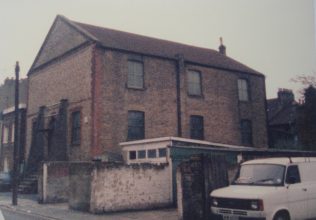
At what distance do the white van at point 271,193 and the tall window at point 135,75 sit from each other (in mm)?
12944

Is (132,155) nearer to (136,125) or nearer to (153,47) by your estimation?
(136,125)

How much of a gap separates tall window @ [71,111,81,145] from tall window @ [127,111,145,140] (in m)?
3.11

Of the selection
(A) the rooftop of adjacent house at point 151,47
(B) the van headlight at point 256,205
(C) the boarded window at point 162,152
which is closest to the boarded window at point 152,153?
(C) the boarded window at point 162,152

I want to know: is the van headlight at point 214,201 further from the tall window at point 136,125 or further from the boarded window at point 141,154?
the tall window at point 136,125

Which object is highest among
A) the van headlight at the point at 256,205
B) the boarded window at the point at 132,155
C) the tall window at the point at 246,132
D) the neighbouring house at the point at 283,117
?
the neighbouring house at the point at 283,117

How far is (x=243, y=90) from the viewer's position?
29.0m

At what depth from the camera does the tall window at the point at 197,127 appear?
81.6 ft

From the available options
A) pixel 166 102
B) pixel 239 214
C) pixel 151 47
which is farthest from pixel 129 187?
pixel 151 47

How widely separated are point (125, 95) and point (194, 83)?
6.00 meters

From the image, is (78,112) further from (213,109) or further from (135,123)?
(213,109)

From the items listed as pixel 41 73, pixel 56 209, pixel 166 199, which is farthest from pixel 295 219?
pixel 41 73

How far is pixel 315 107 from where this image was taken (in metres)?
24.9

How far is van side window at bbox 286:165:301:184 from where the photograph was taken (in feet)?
32.6

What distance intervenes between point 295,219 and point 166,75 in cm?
1584
